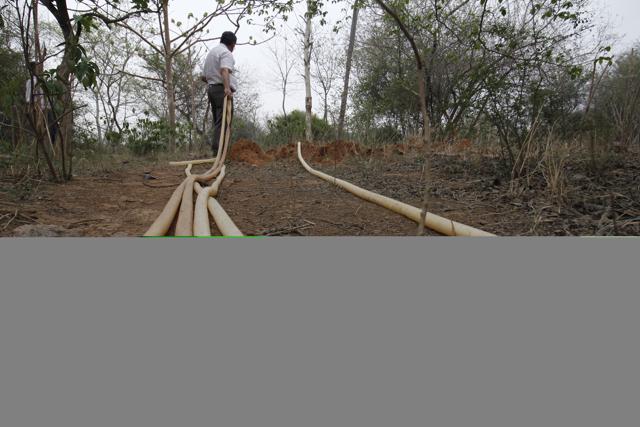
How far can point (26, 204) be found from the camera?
2010 mm

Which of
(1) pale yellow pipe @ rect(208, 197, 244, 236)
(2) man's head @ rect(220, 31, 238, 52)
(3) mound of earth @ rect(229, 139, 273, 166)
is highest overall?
(2) man's head @ rect(220, 31, 238, 52)

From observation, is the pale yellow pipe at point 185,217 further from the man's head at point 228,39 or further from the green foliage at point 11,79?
the man's head at point 228,39

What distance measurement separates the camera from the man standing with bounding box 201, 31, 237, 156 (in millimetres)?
4176

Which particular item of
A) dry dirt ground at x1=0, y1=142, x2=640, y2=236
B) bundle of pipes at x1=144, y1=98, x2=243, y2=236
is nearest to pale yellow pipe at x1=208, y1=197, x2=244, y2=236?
bundle of pipes at x1=144, y1=98, x2=243, y2=236

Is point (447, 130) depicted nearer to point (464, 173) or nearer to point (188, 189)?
point (464, 173)

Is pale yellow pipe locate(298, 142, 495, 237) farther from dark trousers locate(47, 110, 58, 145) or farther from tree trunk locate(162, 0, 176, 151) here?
tree trunk locate(162, 0, 176, 151)

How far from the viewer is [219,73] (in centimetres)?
435

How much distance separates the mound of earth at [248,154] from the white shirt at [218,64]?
0.94m

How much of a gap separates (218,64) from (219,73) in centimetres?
10

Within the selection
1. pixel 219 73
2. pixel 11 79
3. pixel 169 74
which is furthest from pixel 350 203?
pixel 169 74

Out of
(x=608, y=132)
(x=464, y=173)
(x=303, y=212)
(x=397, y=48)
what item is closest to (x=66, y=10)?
(x=303, y=212)

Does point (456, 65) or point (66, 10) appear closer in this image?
point (66, 10)

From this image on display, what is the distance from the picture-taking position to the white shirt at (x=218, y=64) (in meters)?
4.19

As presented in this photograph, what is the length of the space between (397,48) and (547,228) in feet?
20.1
